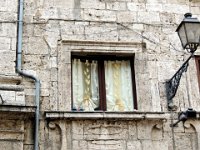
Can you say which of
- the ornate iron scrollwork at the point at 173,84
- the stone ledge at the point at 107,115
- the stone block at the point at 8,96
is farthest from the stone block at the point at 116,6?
the stone block at the point at 8,96

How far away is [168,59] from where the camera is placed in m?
8.98

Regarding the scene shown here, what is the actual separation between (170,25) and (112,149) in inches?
110

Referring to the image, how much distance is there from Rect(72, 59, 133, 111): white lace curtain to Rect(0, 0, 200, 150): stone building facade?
8.1 inches

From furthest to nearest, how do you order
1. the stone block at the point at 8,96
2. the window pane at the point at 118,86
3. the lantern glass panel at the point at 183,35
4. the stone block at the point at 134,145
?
the window pane at the point at 118,86, the stone block at the point at 134,145, the stone block at the point at 8,96, the lantern glass panel at the point at 183,35

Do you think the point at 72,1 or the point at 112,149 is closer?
the point at 112,149

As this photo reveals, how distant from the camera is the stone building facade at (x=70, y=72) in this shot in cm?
798

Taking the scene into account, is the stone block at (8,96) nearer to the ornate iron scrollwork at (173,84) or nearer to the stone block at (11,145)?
the stone block at (11,145)

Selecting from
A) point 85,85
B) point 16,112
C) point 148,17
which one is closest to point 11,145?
point 16,112

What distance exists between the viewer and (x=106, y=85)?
8797 millimetres

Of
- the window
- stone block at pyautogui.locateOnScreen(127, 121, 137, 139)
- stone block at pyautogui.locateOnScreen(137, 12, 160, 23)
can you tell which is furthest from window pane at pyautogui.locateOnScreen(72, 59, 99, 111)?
stone block at pyautogui.locateOnScreen(137, 12, 160, 23)

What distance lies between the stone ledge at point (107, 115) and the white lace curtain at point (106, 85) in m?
0.44

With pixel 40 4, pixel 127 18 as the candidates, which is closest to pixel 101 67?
pixel 127 18

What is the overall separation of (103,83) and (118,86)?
0.29 meters

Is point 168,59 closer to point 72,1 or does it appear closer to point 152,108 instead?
point 152,108
